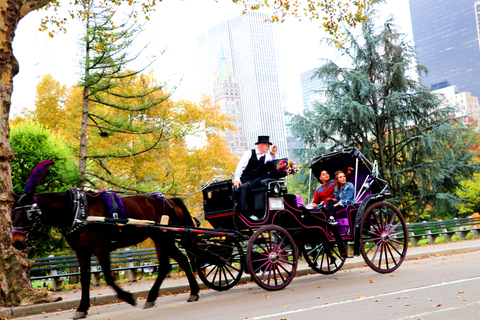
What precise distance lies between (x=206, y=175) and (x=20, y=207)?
2100 centimetres

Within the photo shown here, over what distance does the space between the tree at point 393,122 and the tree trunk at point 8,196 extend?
48.1ft

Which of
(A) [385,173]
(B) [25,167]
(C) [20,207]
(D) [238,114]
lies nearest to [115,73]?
(B) [25,167]

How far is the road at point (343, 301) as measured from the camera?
224 inches

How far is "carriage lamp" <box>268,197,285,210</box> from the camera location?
8.43 metres

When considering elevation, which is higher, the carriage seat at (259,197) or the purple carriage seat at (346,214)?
the carriage seat at (259,197)

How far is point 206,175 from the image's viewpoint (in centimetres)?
2780

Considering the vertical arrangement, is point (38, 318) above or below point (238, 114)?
below

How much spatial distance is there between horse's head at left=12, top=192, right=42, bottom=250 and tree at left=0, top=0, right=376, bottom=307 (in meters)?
1.55

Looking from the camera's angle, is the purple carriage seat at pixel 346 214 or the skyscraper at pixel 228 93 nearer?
the purple carriage seat at pixel 346 214

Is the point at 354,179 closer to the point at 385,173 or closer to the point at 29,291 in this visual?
the point at 29,291

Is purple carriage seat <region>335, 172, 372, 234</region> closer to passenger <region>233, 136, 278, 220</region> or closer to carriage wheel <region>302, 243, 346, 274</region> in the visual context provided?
carriage wheel <region>302, 243, 346, 274</region>

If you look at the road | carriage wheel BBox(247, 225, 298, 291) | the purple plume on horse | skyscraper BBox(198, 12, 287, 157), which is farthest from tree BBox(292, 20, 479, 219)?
skyscraper BBox(198, 12, 287, 157)

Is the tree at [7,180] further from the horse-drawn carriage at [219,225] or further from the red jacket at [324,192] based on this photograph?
the red jacket at [324,192]

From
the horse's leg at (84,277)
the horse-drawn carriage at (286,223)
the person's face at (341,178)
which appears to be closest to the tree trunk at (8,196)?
the horse's leg at (84,277)
